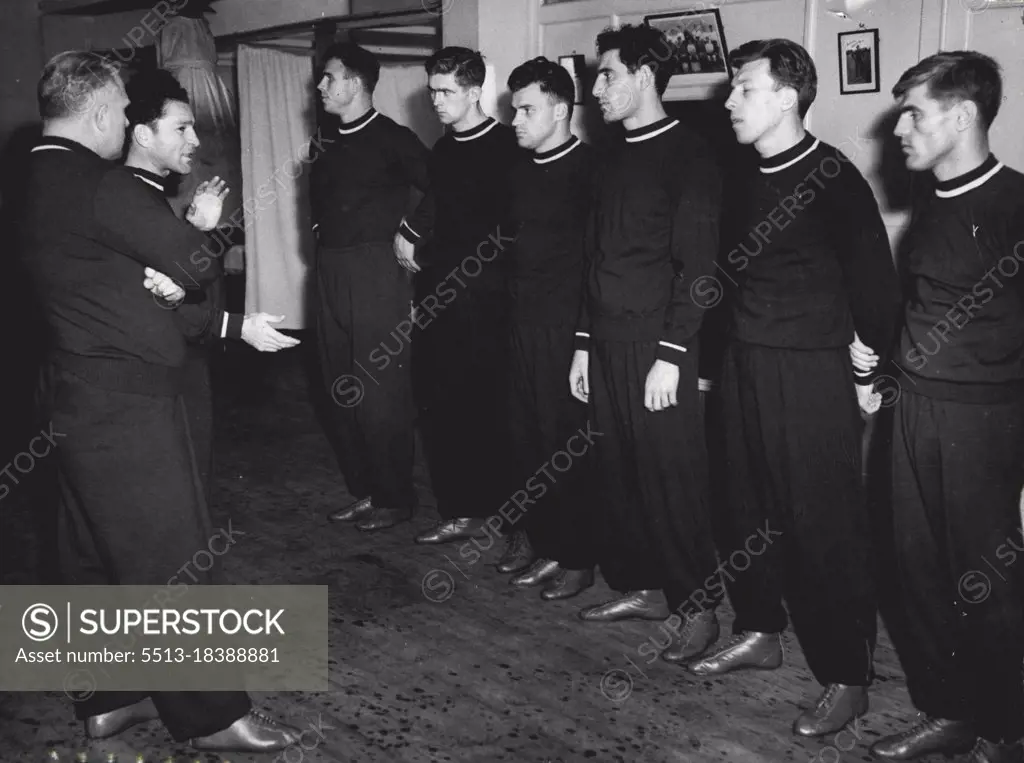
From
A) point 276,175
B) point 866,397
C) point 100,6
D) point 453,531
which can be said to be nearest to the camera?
point 866,397

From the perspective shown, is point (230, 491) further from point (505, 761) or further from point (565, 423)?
point (505, 761)

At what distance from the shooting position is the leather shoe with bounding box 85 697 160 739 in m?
2.51

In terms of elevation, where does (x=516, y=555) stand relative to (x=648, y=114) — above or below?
below

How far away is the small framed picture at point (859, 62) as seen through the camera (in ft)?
11.2

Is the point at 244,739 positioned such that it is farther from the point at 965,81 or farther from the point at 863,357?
the point at 965,81

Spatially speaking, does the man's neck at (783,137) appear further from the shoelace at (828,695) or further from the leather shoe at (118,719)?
the leather shoe at (118,719)

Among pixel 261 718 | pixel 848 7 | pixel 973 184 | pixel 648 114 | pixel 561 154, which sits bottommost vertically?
pixel 261 718

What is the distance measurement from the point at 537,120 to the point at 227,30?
4.43 meters

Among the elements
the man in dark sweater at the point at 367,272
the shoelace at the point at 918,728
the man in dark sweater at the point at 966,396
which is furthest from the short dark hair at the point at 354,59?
the shoelace at the point at 918,728

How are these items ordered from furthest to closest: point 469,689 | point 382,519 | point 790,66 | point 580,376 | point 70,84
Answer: point 382,519
point 580,376
point 469,689
point 790,66
point 70,84

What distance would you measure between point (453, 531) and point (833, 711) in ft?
5.74

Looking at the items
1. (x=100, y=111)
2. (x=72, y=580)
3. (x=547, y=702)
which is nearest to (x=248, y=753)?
(x=72, y=580)

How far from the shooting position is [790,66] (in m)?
2.51

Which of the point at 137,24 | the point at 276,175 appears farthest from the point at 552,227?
the point at 137,24
